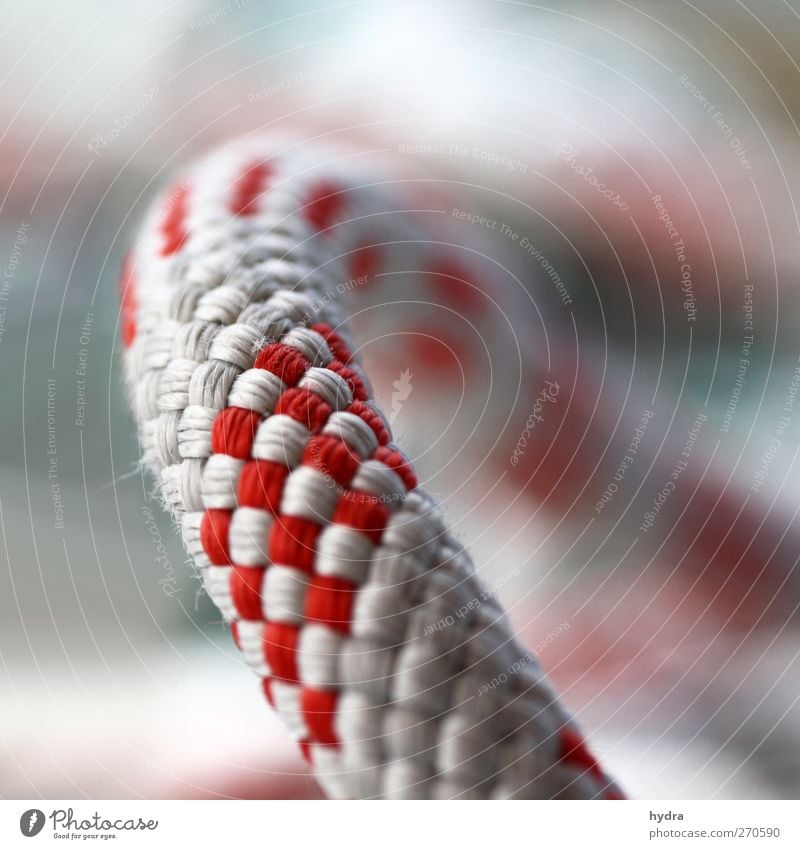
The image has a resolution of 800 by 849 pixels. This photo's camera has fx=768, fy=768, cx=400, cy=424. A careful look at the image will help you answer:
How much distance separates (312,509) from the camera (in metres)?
0.36

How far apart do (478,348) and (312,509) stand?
0.12m

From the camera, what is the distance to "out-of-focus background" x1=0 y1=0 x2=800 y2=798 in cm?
39

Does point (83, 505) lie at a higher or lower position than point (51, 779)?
higher

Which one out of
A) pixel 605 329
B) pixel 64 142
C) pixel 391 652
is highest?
pixel 64 142

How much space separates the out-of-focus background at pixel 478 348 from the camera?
1.28ft

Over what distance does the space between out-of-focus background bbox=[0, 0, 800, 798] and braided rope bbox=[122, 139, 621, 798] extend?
19 millimetres

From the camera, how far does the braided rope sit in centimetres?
36

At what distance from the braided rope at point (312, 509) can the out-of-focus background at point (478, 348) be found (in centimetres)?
2

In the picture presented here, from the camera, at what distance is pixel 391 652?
359 mm

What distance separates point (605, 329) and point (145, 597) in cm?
27

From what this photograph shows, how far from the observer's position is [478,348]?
1.30 ft
